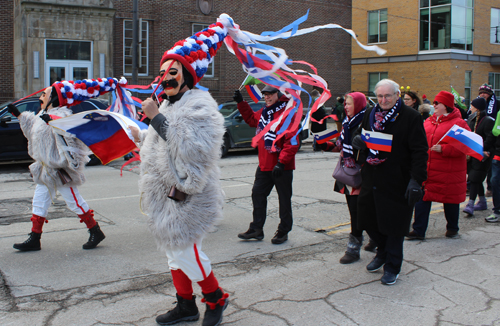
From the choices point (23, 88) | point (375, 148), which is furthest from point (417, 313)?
point (23, 88)

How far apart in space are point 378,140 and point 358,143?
204 millimetres

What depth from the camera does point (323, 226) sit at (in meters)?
6.34

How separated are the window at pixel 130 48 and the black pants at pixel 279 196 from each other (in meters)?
16.7

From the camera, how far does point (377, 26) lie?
110 feet

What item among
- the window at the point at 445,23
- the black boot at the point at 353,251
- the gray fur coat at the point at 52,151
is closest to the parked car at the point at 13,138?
the gray fur coat at the point at 52,151

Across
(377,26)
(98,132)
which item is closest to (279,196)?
(98,132)

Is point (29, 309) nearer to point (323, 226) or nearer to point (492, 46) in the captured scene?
point (323, 226)

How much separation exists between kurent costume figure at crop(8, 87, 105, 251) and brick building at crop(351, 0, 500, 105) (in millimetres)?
29658

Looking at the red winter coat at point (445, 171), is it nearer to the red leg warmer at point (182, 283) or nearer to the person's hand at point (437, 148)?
the person's hand at point (437, 148)

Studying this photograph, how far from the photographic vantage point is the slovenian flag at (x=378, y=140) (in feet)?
14.0

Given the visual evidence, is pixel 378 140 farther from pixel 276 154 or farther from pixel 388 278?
pixel 276 154

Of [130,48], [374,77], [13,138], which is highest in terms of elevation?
[374,77]

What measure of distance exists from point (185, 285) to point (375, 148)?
2.15 meters

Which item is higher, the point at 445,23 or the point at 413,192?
the point at 445,23
